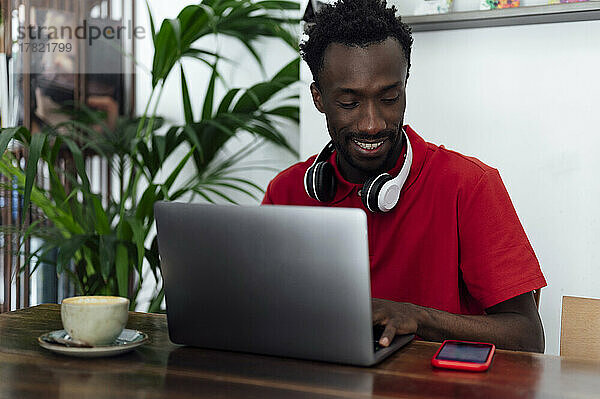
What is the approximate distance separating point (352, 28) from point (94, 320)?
0.81 m

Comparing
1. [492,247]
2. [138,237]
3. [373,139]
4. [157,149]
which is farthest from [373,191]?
[157,149]

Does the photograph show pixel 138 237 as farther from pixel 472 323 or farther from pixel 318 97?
pixel 472 323

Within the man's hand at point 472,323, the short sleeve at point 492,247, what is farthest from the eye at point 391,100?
the man's hand at point 472,323

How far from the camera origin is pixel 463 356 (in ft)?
3.27

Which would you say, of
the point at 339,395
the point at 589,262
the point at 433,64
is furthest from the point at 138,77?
the point at 339,395

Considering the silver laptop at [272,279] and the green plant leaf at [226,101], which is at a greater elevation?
the green plant leaf at [226,101]

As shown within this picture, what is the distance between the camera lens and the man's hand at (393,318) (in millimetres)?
1059

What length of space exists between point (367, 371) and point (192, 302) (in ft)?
0.94

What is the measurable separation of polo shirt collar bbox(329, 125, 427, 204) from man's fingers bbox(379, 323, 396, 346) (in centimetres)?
50

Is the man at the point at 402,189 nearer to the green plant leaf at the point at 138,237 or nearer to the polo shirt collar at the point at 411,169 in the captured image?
the polo shirt collar at the point at 411,169

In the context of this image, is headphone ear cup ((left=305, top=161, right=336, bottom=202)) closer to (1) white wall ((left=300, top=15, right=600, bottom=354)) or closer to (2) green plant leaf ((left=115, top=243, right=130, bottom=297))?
(1) white wall ((left=300, top=15, right=600, bottom=354))

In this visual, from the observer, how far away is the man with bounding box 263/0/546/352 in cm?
140

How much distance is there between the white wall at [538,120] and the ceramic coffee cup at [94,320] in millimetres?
1279

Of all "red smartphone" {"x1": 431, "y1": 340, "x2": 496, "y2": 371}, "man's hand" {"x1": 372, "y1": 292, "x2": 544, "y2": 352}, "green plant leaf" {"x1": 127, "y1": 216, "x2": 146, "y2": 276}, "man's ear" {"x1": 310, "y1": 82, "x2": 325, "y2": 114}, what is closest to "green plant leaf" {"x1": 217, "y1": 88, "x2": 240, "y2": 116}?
"green plant leaf" {"x1": 127, "y1": 216, "x2": 146, "y2": 276}
